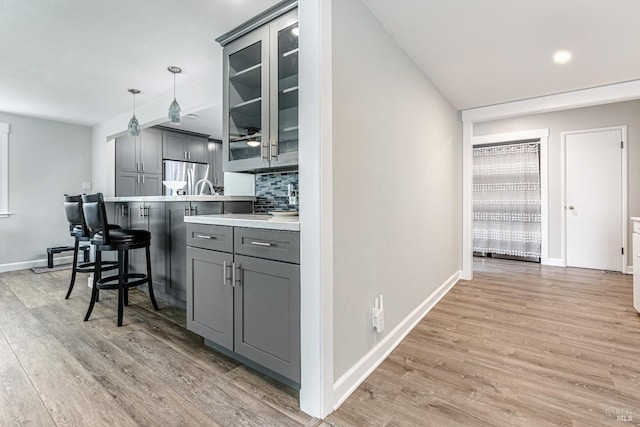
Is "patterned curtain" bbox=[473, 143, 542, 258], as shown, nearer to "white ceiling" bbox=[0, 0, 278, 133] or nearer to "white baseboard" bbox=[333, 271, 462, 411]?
"white baseboard" bbox=[333, 271, 462, 411]

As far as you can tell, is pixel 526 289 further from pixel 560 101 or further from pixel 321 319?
pixel 321 319

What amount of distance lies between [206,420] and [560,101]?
4262 mm

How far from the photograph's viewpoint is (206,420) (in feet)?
4.55

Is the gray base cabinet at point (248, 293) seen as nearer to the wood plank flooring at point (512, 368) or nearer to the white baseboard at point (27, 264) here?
the wood plank flooring at point (512, 368)

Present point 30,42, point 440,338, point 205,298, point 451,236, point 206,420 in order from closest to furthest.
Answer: point 206,420, point 205,298, point 440,338, point 30,42, point 451,236

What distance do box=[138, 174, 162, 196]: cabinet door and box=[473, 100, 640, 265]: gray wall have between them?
553 cm

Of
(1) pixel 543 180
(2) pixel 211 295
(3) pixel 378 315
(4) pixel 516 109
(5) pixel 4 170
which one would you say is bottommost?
(3) pixel 378 315

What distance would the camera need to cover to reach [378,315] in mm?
1850

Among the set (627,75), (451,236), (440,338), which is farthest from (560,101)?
(440,338)

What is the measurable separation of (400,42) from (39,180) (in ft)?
18.2

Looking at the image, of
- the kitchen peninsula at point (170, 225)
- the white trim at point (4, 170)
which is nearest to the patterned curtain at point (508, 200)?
the kitchen peninsula at point (170, 225)

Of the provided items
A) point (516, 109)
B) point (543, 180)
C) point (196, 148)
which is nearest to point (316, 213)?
point (516, 109)

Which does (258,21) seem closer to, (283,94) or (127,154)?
(283,94)

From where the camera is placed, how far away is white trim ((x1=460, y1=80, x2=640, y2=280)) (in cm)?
308
